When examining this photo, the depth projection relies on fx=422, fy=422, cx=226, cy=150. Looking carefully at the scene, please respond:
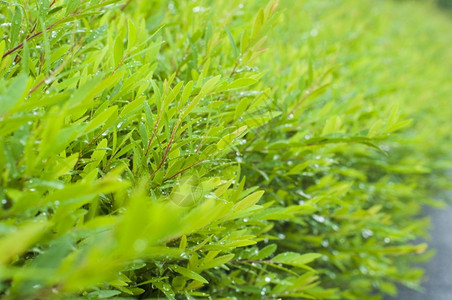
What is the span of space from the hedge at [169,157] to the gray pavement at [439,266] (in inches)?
44.4

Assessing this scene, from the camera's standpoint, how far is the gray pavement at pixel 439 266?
335 centimetres

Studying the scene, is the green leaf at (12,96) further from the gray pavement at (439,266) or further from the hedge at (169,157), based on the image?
the gray pavement at (439,266)

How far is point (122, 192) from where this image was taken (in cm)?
87

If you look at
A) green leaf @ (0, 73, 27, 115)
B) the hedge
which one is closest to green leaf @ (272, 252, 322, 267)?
the hedge

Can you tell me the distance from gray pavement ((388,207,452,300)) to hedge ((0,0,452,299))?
1127 mm

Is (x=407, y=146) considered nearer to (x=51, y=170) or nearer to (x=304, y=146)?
(x=304, y=146)

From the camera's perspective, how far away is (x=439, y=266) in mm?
3695

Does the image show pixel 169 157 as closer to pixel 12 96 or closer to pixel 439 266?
pixel 12 96

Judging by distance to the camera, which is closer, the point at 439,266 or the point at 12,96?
the point at 12,96

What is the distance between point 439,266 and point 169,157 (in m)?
3.54

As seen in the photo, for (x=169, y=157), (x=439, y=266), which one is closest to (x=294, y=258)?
(x=169, y=157)

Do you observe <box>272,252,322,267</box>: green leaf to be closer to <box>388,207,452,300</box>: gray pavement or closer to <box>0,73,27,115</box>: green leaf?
<box>0,73,27,115</box>: green leaf

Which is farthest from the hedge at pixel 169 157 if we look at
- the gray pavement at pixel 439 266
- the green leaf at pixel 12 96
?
the gray pavement at pixel 439 266

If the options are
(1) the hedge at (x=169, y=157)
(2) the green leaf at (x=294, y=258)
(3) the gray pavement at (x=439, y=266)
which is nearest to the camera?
(1) the hedge at (x=169, y=157)
